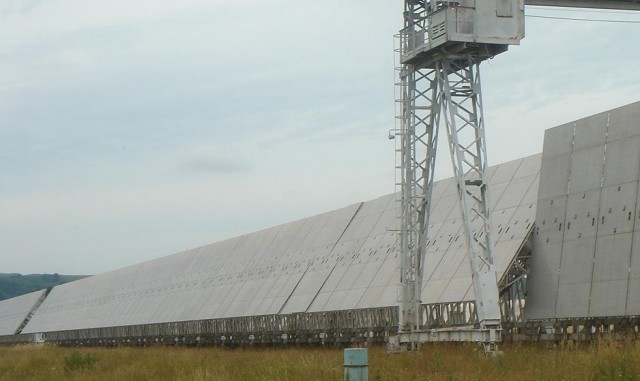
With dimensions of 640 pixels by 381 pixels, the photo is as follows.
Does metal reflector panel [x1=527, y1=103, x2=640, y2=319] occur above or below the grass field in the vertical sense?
above

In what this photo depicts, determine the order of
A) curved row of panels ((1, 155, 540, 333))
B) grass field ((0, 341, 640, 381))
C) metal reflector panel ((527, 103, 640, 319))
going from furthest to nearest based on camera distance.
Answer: curved row of panels ((1, 155, 540, 333)) < metal reflector panel ((527, 103, 640, 319)) < grass field ((0, 341, 640, 381))

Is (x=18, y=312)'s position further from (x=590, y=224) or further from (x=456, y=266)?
(x=590, y=224)

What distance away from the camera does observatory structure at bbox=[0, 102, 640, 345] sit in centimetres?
3145

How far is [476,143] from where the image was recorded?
29.4 m

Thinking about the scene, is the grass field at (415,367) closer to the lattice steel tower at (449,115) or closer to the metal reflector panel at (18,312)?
the lattice steel tower at (449,115)

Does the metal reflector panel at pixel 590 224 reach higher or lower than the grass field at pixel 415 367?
higher

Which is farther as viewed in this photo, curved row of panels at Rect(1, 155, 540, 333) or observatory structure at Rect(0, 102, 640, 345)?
curved row of panels at Rect(1, 155, 540, 333)

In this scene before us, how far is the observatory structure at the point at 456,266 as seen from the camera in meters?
31.5

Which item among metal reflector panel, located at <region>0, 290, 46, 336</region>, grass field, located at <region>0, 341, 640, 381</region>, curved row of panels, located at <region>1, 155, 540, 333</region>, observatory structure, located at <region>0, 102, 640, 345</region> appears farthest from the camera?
metal reflector panel, located at <region>0, 290, 46, 336</region>

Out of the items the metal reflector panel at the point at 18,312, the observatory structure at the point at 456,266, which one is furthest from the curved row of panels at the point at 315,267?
the metal reflector panel at the point at 18,312

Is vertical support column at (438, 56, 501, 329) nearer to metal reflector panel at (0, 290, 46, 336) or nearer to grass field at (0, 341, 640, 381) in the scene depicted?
grass field at (0, 341, 640, 381)

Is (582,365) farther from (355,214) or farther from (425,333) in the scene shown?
(355,214)

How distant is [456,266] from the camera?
39.7 meters

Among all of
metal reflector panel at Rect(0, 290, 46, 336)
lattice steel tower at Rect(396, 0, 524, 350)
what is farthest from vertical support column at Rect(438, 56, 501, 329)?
metal reflector panel at Rect(0, 290, 46, 336)
